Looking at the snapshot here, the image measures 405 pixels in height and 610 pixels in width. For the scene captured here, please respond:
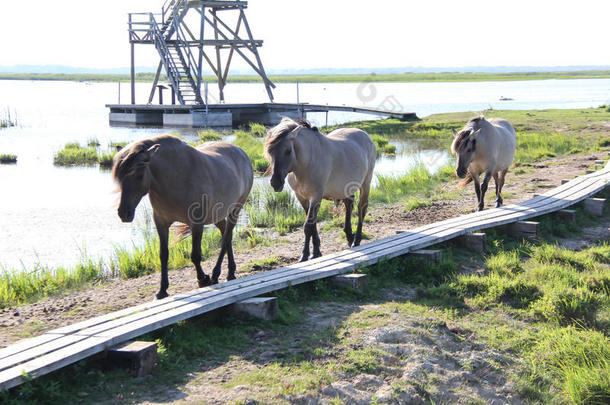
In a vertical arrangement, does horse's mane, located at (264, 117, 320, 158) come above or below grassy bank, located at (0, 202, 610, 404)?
above

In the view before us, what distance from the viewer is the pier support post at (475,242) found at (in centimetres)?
911

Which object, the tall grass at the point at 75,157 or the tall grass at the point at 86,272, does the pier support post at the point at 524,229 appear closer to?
the tall grass at the point at 86,272

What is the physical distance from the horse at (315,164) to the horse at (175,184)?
27.1 inches

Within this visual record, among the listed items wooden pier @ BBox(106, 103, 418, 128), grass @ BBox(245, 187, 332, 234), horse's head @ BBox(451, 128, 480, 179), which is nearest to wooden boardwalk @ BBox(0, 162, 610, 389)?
horse's head @ BBox(451, 128, 480, 179)

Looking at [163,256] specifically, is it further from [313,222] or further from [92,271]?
[92,271]

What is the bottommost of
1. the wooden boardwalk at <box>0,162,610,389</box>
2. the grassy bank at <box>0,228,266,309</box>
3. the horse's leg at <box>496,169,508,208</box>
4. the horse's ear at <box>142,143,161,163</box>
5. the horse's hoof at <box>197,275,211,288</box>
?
the grassy bank at <box>0,228,266,309</box>

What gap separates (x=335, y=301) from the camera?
7.01m

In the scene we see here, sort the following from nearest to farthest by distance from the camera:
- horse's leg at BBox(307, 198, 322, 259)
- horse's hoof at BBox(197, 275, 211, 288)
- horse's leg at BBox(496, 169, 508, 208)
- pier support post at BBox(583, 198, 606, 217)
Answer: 1. horse's hoof at BBox(197, 275, 211, 288)
2. horse's leg at BBox(307, 198, 322, 259)
3. pier support post at BBox(583, 198, 606, 217)
4. horse's leg at BBox(496, 169, 508, 208)

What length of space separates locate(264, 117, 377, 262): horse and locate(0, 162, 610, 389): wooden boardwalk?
0.96 meters

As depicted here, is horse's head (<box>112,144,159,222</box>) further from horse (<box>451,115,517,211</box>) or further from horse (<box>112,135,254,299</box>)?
horse (<box>451,115,517,211</box>)

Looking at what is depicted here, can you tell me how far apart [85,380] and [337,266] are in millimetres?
3492

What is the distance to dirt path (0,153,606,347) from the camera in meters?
6.87

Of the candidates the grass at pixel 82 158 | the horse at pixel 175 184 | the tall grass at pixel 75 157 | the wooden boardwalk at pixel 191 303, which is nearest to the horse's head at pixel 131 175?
the horse at pixel 175 184

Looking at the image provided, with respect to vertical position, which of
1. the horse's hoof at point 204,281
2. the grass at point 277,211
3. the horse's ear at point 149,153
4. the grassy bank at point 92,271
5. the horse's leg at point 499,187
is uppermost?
the horse's ear at point 149,153
